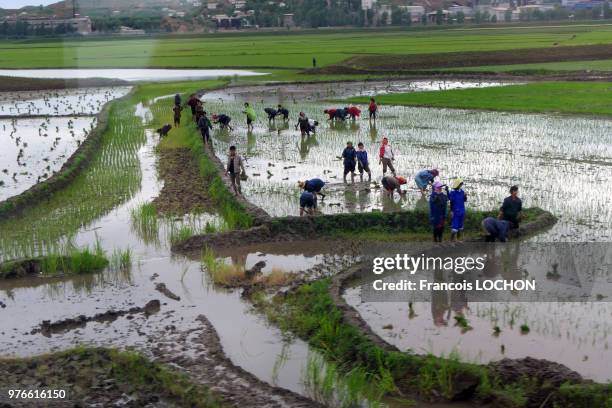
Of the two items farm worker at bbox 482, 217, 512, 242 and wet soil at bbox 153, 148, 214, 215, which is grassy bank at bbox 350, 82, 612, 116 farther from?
farm worker at bbox 482, 217, 512, 242

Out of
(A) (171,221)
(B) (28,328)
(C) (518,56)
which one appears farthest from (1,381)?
(C) (518,56)

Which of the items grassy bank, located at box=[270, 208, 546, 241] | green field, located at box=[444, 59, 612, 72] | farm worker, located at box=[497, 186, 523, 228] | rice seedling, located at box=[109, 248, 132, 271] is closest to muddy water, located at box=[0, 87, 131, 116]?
green field, located at box=[444, 59, 612, 72]

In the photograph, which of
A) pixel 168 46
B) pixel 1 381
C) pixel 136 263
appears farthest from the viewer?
pixel 168 46

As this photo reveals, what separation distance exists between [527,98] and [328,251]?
1776cm

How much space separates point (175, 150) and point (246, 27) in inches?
3148

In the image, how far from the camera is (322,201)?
1292 cm

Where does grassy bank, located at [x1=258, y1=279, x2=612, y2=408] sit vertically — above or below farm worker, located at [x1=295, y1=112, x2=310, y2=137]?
below

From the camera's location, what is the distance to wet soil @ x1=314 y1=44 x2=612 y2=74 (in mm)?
39969

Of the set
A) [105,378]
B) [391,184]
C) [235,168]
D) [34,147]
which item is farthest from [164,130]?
[105,378]

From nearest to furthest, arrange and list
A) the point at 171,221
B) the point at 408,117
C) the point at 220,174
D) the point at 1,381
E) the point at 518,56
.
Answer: the point at 1,381
the point at 171,221
the point at 220,174
the point at 408,117
the point at 518,56

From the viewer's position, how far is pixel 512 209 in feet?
33.8

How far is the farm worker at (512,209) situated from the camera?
403 inches

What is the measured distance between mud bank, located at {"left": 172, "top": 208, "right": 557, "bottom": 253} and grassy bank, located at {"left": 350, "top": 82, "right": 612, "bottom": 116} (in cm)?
1265

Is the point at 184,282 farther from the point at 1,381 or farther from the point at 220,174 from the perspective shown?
the point at 220,174
